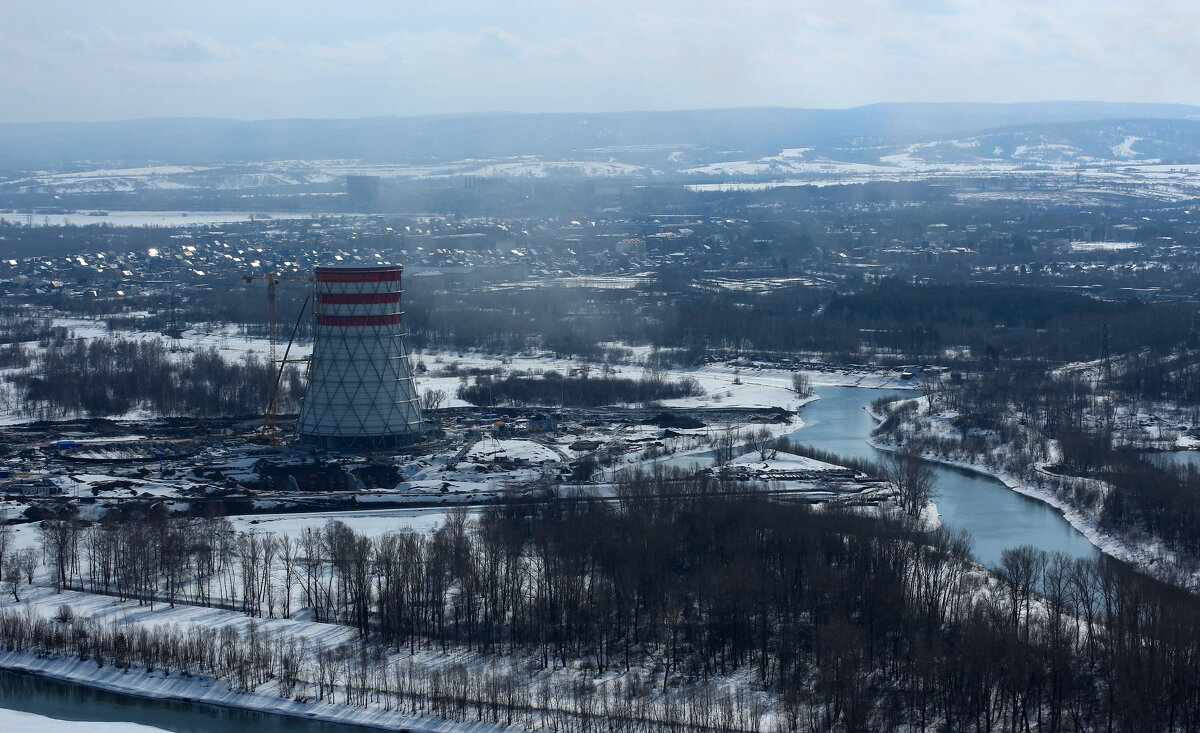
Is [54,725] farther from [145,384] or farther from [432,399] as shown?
[145,384]

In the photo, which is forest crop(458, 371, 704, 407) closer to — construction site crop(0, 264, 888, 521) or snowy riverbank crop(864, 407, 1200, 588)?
construction site crop(0, 264, 888, 521)

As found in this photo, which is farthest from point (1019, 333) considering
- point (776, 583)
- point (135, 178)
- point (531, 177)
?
point (135, 178)

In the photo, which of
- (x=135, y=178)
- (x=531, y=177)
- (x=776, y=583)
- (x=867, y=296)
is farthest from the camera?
(x=135, y=178)

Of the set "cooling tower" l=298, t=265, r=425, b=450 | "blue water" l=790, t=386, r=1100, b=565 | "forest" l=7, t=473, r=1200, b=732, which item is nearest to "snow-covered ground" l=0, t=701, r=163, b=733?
"forest" l=7, t=473, r=1200, b=732

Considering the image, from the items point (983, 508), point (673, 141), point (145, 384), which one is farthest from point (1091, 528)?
point (673, 141)

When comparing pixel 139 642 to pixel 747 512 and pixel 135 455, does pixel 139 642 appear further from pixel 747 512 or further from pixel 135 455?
pixel 135 455
